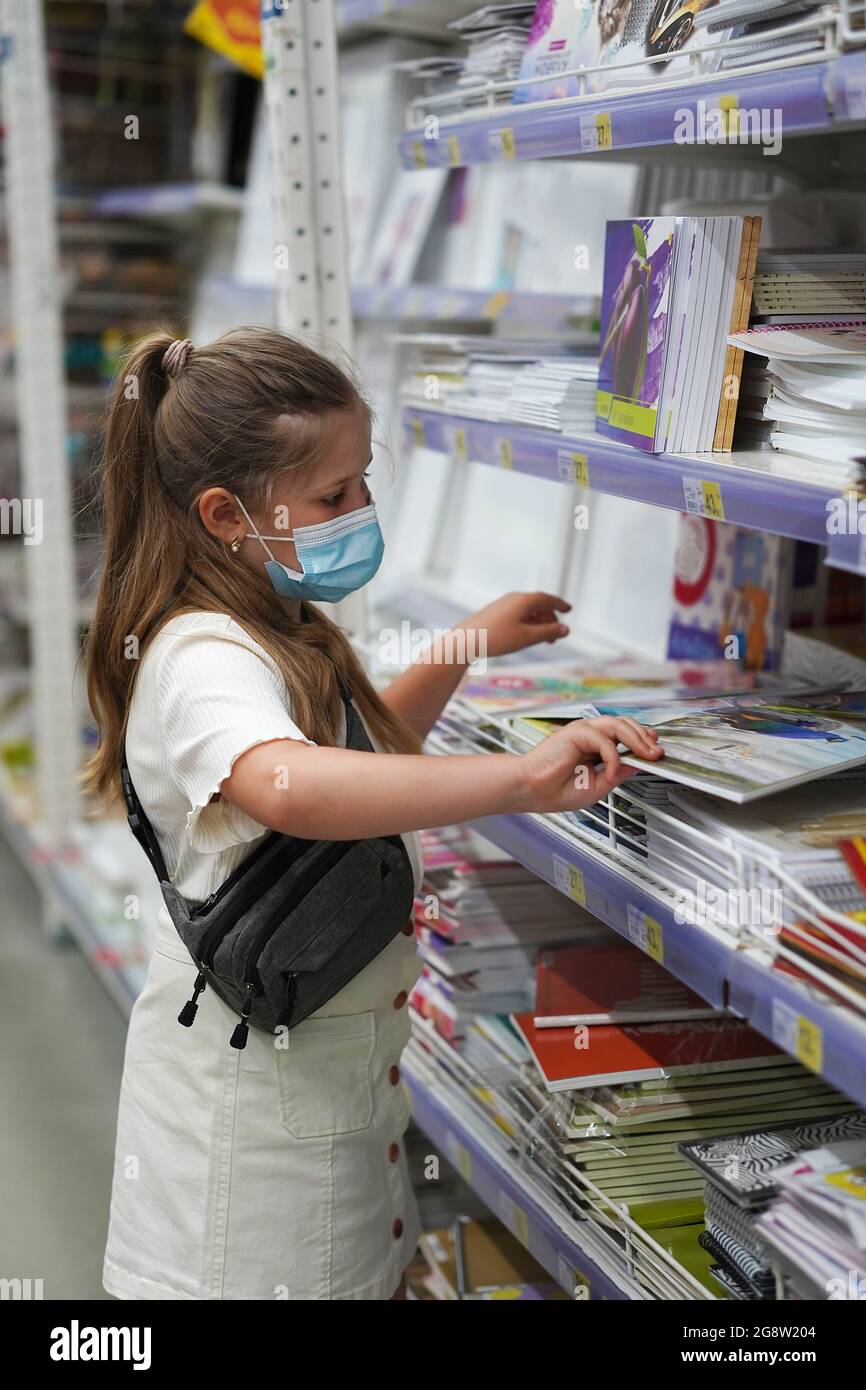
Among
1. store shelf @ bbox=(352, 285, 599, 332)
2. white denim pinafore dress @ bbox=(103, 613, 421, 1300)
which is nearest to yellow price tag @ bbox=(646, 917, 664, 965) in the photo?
white denim pinafore dress @ bbox=(103, 613, 421, 1300)

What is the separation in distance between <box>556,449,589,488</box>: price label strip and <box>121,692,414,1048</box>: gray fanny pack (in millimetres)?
400

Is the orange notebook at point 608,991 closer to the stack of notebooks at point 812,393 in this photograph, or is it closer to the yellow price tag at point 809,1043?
the yellow price tag at point 809,1043

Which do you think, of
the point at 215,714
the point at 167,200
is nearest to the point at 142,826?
the point at 215,714

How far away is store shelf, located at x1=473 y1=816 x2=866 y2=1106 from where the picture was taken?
1.13m

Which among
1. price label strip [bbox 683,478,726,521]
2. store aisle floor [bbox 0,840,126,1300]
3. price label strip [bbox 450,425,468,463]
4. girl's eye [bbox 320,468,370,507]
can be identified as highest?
price label strip [bbox 683,478,726,521]

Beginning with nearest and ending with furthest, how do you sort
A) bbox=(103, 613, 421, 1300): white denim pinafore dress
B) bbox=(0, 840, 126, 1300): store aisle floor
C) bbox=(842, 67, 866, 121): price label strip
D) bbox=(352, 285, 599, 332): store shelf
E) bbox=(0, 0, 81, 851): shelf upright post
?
bbox=(842, 67, 866, 121): price label strip → bbox=(103, 613, 421, 1300): white denim pinafore dress → bbox=(352, 285, 599, 332): store shelf → bbox=(0, 840, 126, 1300): store aisle floor → bbox=(0, 0, 81, 851): shelf upright post

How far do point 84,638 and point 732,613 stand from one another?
3.12ft

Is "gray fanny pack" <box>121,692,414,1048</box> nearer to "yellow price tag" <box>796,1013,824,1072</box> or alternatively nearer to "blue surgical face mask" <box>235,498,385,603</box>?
"blue surgical face mask" <box>235,498,385,603</box>

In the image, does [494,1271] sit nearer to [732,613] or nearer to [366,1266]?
[366,1266]

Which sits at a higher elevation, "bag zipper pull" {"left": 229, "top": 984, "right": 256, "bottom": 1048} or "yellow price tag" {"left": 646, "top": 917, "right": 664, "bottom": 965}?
"yellow price tag" {"left": 646, "top": 917, "right": 664, "bottom": 965}

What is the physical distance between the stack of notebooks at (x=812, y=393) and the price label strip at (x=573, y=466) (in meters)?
0.19
